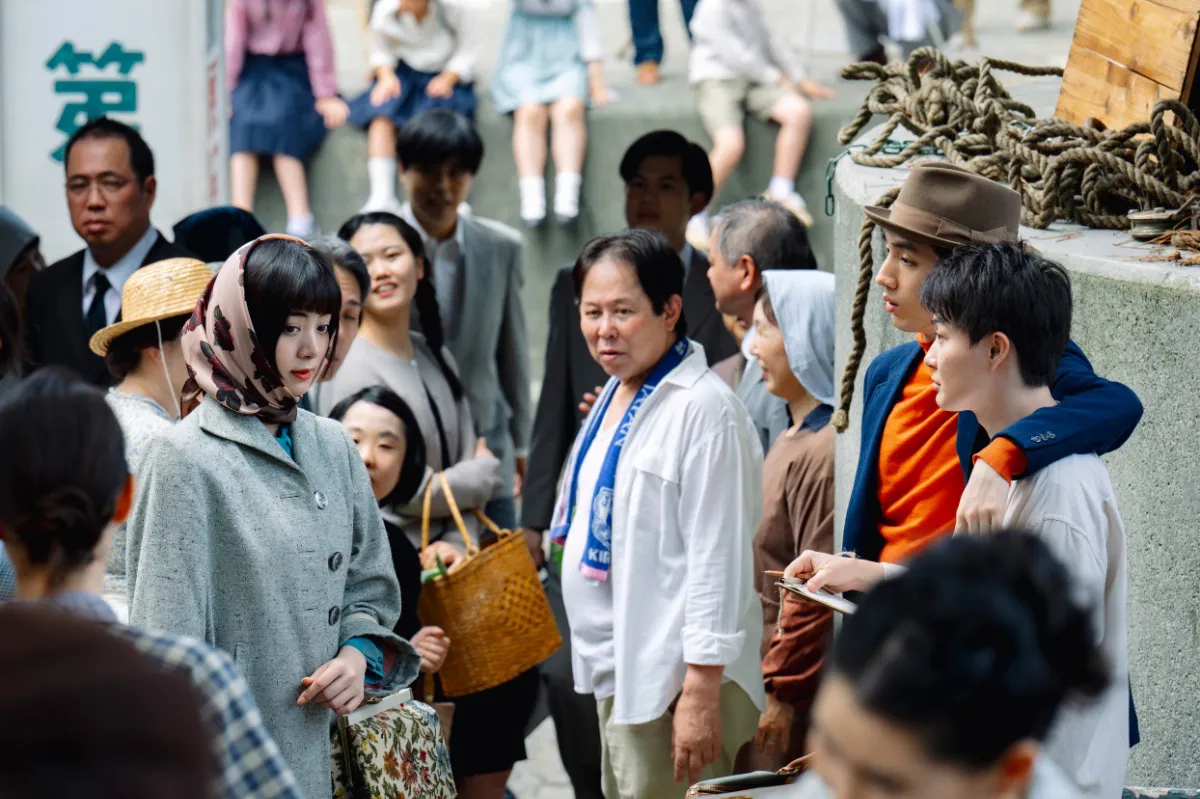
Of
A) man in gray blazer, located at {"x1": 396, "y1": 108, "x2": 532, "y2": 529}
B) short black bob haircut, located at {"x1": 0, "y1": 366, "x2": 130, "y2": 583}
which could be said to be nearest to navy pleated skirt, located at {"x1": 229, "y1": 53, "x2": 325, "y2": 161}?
man in gray blazer, located at {"x1": 396, "y1": 108, "x2": 532, "y2": 529}

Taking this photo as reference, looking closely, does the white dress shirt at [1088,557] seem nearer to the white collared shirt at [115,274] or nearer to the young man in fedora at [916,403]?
the young man in fedora at [916,403]

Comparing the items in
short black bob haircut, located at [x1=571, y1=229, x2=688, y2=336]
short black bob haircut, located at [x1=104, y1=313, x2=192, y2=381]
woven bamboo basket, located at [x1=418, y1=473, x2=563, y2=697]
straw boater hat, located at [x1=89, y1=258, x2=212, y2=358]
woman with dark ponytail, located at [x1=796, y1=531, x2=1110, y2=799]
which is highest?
woman with dark ponytail, located at [x1=796, y1=531, x2=1110, y2=799]

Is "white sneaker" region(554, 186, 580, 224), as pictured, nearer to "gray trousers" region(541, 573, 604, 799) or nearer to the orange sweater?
"gray trousers" region(541, 573, 604, 799)

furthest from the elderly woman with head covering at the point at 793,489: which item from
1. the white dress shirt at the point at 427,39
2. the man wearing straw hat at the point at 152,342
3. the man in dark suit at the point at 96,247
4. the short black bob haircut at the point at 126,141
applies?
the white dress shirt at the point at 427,39

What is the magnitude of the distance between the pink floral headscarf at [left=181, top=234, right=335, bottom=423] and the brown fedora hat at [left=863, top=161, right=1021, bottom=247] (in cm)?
127

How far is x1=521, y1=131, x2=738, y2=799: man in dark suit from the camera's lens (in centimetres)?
448

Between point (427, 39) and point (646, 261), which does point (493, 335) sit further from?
point (427, 39)

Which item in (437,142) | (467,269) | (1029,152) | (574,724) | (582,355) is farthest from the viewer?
(467,269)

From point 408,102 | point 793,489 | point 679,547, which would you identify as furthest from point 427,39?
point 679,547

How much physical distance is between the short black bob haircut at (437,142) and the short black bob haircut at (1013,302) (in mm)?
3011

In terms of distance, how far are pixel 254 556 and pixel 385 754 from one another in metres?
0.50

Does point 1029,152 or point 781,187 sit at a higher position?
point 1029,152

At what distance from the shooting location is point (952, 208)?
3.10 meters

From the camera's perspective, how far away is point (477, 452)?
181 inches
